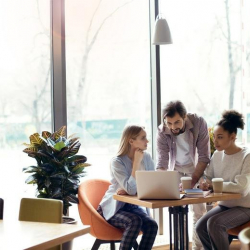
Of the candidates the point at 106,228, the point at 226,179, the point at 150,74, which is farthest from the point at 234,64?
the point at 106,228

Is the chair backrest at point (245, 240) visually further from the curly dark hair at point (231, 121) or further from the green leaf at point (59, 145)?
the green leaf at point (59, 145)

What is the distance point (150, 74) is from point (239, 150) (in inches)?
73.8

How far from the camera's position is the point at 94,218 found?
443 centimetres

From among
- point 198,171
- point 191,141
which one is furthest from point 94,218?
point 191,141

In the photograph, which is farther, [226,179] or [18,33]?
[18,33]

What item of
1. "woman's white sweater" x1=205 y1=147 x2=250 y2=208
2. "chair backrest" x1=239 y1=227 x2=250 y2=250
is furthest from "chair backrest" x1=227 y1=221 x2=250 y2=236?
"chair backrest" x1=239 y1=227 x2=250 y2=250

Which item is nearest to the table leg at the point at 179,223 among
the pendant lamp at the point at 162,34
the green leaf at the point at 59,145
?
the green leaf at the point at 59,145

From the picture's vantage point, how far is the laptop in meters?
3.88

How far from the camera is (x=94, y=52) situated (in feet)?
18.7

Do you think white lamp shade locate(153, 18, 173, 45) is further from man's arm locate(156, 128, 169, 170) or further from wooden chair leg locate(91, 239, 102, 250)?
wooden chair leg locate(91, 239, 102, 250)

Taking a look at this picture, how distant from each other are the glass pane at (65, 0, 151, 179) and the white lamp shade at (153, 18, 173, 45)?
0.60 metres

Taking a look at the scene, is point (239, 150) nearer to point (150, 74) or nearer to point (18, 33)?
point (150, 74)

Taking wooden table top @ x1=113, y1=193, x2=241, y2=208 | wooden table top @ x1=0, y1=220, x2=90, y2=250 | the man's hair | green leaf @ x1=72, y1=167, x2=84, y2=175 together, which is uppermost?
the man's hair

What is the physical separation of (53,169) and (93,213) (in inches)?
19.2
